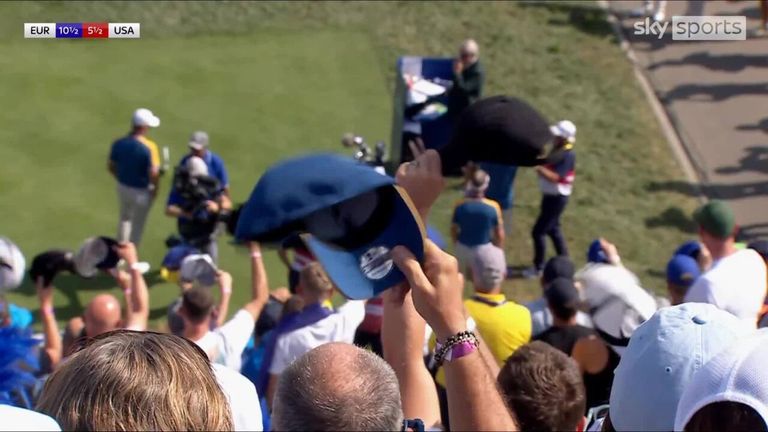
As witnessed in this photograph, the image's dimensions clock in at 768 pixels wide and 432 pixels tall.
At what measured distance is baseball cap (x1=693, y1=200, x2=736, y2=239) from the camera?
5.66m

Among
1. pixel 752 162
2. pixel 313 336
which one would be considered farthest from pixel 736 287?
pixel 752 162

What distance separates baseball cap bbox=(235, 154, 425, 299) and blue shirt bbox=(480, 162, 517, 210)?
18.4ft

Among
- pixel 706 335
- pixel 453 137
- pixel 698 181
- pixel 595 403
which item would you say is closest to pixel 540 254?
pixel 698 181

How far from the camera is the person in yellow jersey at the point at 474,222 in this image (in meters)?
7.41

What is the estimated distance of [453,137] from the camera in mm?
2941

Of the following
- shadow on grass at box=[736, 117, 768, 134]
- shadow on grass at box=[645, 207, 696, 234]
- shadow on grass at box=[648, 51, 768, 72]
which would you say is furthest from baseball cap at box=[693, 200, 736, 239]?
shadow on grass at box=[648, 51, 768, 72]

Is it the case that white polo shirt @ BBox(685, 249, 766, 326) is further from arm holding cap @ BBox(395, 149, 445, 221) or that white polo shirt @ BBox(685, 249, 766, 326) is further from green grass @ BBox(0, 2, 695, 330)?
green grass @ BBox(0, 2, 695, 330)

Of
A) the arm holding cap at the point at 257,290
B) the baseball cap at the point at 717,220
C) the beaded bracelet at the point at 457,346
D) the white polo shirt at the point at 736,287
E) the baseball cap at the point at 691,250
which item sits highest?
the beaded bracelet at the point at 457,346

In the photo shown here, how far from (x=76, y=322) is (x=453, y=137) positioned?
3.40m

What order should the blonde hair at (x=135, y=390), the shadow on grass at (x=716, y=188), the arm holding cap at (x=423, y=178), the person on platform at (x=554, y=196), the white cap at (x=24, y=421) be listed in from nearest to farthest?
the white cap at (x=24, y=421) < the blonde hair at (x=135, y=390) < the arm holding cap at (x=423, y=178) < the person on platform at (x=554, y=196) < the shadow on grass at (x=716, y=188)

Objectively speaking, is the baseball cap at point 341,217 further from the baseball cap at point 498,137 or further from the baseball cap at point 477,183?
→ the baseball cap at point 477,183

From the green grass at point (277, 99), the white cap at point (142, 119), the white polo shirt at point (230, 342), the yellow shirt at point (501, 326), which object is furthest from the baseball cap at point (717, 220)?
the white cap at point (142, 119)

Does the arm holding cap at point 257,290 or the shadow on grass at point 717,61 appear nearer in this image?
the arm holding cap at point 257,290

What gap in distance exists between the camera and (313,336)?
4965mm
